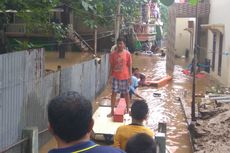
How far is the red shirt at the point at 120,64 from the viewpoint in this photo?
899 cm

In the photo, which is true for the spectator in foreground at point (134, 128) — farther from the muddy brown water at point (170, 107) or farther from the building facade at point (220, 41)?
the building facade at point (220, 41)

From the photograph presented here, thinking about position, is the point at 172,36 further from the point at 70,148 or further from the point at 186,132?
the point at 70,148

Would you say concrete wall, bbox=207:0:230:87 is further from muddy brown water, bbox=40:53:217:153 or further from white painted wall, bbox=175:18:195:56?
white painted wall, bbox=175:18:195:56

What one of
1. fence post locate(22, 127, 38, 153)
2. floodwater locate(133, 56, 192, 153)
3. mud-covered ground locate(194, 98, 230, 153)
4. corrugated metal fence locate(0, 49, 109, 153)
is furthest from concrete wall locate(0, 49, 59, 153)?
mud-covered ground locate(194, 98, 230, 153)

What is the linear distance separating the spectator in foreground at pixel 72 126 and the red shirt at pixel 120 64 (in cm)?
689

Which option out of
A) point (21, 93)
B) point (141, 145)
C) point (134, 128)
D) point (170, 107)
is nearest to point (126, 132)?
point (134, 128)

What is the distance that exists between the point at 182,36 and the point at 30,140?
30086mm

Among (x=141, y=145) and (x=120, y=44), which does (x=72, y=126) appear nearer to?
(x=141, y=145)

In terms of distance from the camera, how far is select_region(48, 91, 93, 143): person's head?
81.9 inches

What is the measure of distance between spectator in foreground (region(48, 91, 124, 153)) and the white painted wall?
32770mm

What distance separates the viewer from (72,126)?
6.82 ft

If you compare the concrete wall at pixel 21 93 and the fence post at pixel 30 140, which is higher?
the concrete wall at pixel 21 93

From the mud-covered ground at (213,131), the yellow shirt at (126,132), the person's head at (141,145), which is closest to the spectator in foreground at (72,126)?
the person's head at (141,145)

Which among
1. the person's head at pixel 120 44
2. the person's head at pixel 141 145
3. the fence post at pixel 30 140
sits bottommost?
the fence post at pixel 30 140
